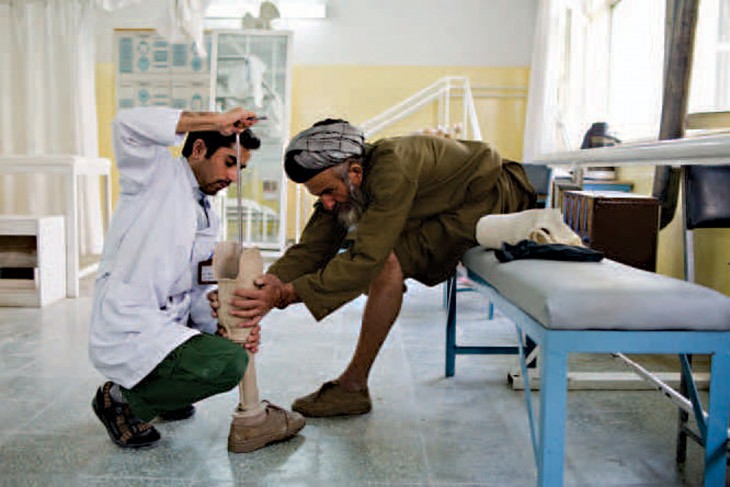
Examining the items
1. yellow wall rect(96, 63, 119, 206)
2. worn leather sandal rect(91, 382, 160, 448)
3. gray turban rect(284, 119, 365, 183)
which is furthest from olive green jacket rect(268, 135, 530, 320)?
yellow wall rect(96, 63, 119, 206)

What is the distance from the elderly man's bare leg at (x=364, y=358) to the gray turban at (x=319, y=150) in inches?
16.4

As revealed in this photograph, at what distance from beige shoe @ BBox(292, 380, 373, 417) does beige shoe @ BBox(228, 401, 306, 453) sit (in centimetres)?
18

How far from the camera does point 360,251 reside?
191cm

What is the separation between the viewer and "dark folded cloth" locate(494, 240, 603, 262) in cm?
165

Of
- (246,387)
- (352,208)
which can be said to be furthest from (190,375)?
(352,208)

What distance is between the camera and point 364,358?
7.18ft

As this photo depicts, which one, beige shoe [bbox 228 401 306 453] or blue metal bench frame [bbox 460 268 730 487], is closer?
blue metal bench frame [bbox 460 268 730 487]

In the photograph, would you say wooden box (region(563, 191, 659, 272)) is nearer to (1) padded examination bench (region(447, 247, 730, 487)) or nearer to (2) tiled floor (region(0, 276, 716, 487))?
(2) tiled floor (region(0, 276, 716, 487))

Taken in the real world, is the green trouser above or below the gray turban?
below

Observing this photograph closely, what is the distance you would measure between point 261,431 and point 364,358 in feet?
1.45

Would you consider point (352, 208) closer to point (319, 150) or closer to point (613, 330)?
point (319, 150)

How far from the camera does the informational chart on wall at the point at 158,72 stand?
6.78 meters

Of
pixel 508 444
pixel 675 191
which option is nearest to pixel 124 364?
pixel 508 444

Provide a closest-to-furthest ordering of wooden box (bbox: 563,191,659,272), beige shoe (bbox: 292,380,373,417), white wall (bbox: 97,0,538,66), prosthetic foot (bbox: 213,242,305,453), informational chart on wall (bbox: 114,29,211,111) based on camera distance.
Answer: prosthetic foot (bbox: 213,242,305,453) → beige shoe (bbox: 292,380,373,417) → wooden box (bbox: 563,191,659,272) → white wall (bbox: 97,0,538,66) → informational chart on wall (bbox: 114,29,211,111)
